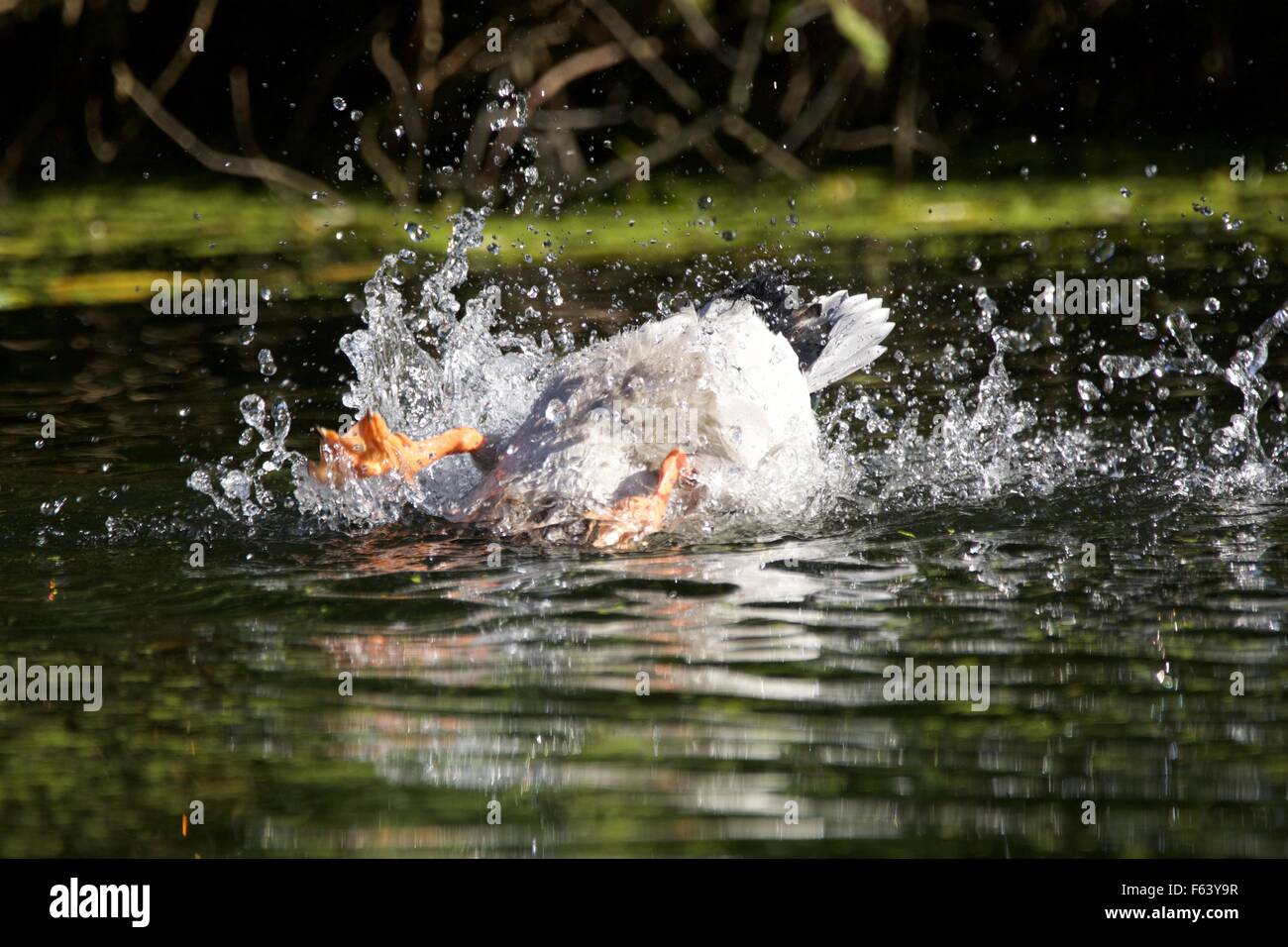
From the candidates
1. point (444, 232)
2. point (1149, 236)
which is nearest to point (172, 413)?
point (444, 232)

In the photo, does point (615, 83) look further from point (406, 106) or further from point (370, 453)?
point (370, 453)

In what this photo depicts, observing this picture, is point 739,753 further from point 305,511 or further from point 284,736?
point 305,511

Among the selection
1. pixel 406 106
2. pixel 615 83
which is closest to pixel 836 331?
pixel 406 106

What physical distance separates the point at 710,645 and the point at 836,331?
82.4 inches

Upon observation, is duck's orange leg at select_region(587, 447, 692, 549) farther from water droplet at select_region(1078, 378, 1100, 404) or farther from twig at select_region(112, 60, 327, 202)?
twig at select_region(112, 60, 327, 202)

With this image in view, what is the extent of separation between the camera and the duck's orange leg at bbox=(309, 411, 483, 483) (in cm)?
502

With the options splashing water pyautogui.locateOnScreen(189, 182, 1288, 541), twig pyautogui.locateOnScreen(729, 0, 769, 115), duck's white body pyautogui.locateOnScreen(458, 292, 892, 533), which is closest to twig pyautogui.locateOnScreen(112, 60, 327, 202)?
twig pyautogui.locateOnScreen(729, 0, 769, 115)

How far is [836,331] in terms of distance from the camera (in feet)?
18.9

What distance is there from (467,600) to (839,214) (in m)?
7.82

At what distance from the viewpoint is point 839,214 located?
38.2 ft

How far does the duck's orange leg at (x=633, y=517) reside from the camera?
4781 mm

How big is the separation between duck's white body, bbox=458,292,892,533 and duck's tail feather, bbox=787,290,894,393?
1.07 ft

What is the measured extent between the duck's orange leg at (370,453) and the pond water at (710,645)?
0.54ft
